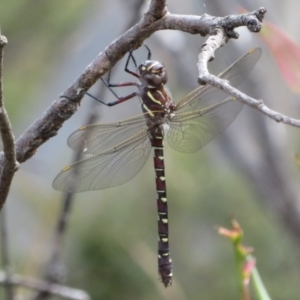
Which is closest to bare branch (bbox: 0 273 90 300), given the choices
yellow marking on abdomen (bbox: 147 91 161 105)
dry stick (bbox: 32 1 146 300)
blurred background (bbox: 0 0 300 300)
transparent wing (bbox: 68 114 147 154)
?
dry stick (bbox: 32 1 146 300)

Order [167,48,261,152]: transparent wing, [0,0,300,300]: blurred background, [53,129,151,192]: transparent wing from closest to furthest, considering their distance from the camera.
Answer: [53,129,151,192]: transparent wing
[167,48,261,152]: transparent wing
[0,0,300,300]: blurred background

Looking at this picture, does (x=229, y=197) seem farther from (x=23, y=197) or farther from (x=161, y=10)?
(x=161, y=10)

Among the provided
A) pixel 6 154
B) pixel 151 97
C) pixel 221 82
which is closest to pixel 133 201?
pixel 151 97

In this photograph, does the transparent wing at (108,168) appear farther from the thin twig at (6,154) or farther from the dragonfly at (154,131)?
the thin twig at (6,154)

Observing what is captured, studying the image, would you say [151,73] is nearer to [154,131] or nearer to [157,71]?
[157,71]

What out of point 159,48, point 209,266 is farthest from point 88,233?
point 159,48

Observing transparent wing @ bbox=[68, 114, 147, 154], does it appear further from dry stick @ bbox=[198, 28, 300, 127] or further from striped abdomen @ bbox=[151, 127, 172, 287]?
dry stick @ bbox=[198, 28, 300, 127]

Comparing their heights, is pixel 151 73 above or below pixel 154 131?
above
